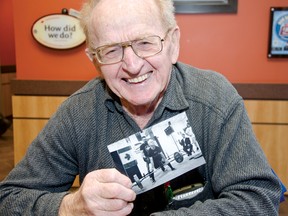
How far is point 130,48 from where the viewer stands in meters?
1.05

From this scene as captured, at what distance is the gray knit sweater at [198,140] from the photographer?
0.96 metres

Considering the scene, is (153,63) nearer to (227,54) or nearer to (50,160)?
(50,160)

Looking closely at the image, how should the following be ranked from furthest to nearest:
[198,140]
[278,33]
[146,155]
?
1. [278,33]
2. [198,140]
3. [146,155]

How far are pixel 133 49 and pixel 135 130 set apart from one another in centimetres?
28

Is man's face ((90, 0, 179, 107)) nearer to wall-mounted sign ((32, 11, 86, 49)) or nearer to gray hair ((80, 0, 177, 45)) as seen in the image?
gray hair ((80, 0, 177, 45))

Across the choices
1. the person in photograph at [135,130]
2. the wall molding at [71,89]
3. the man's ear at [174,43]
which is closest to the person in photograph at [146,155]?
the person in photograph at [135,130]

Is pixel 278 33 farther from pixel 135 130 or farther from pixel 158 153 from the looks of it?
pixel 158 153

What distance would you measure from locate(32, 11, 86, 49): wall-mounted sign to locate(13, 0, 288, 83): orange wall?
0.06 m

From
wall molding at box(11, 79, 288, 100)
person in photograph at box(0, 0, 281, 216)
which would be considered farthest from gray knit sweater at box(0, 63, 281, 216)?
wall molding at box(11, 79, 288, 100)

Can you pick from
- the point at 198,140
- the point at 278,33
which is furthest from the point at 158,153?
the point at 278,33

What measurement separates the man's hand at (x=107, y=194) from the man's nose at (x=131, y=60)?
345 mm

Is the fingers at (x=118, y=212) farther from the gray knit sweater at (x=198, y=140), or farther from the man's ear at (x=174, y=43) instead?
the man's ear at (x=174, y=43)

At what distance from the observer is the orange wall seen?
2910 millimetres

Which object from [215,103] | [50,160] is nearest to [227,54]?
[215,103]
